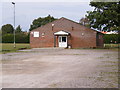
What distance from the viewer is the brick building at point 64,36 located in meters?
39.2

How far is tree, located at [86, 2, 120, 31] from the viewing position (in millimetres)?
31734

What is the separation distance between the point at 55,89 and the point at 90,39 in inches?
1320

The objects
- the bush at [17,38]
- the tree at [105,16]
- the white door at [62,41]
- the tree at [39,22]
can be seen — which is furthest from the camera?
the tree at [39,22]

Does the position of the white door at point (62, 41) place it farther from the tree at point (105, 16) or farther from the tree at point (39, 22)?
the tree at point (39, 22)

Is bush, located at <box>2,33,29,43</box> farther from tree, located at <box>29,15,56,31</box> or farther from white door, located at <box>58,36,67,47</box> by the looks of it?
tree, located at <box>29,15,56,31</box>

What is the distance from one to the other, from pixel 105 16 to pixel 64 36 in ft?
32.8

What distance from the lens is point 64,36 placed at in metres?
39.9

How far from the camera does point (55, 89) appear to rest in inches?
245

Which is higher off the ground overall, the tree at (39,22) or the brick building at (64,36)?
the tree at (39,22)

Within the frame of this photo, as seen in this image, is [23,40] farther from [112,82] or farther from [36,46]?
[112,82]

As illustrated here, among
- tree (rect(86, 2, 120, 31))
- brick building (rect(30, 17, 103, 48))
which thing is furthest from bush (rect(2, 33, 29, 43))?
tree (rect(86, 2, 120, 31))

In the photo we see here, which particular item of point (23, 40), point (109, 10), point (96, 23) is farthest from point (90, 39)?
point (23, 40)

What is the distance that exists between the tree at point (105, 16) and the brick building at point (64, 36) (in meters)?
3.78

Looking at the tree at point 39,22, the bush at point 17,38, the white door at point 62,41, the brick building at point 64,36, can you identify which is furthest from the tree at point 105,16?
the tree at point 39,22
